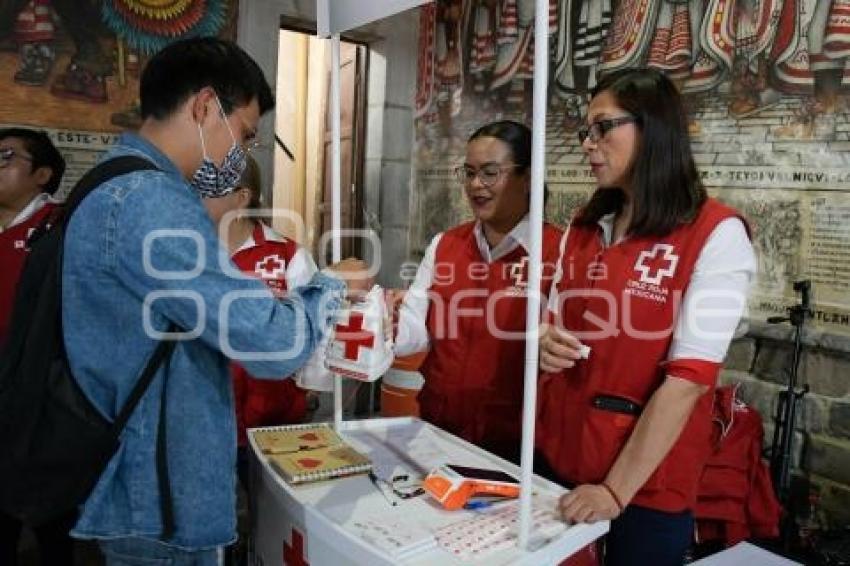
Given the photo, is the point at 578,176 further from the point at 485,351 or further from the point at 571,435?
the point at 571,435

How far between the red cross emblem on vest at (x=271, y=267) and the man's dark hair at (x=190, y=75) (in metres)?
0.94

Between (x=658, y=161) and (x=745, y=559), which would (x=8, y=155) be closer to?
(x=658, y=161)

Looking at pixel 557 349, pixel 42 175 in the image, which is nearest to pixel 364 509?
pixel 557 349

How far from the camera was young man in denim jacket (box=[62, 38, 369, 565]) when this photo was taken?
0.96 m

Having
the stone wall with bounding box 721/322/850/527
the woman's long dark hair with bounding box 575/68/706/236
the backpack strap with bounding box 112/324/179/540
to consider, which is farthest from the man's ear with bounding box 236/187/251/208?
the stone wall with bounding box 721/322/850/527

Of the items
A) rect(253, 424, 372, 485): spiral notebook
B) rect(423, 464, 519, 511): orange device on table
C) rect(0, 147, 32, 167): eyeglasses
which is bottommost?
rect(253, 424, 372, 485): spiral notebook

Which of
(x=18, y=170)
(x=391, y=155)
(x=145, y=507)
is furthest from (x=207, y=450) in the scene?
(x=391, y=155)

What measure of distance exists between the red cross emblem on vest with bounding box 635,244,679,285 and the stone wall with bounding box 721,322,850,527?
146 cm

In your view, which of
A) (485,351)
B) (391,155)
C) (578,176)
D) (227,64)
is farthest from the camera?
(391,155)

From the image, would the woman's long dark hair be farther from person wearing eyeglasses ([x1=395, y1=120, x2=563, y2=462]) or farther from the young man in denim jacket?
the young man in denim jacket

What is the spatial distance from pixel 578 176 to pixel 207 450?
102 inches

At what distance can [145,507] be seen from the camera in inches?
40.9

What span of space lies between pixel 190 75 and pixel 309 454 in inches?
30.3

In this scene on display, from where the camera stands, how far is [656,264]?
1267mm
